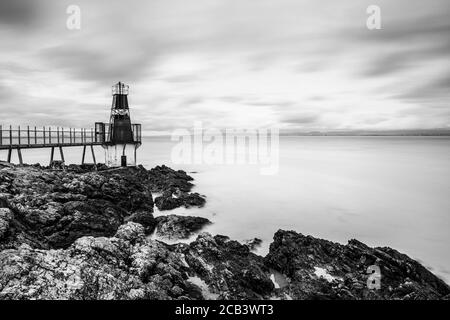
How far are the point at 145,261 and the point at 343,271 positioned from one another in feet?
21.8

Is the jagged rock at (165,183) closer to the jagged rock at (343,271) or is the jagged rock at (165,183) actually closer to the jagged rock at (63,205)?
the jagged rock at (63,205)

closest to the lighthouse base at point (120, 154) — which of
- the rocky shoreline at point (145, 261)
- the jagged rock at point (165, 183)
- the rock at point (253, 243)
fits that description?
the jagged rock at point (165, 183)

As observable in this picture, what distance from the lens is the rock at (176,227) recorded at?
41.3ft

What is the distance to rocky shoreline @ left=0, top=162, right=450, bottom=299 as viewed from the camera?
18.1 feet

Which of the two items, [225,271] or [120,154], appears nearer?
[225,271]

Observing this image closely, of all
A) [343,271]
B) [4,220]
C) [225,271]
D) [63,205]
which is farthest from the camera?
[63,205]

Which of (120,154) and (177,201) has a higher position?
(120,154)

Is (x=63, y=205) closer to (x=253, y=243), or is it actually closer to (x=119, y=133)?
(x=253, y=243)

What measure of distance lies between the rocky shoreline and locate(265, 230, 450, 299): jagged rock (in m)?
0.03

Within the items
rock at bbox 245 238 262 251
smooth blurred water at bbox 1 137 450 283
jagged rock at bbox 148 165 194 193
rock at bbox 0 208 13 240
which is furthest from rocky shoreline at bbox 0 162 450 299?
jagged rock at bbox 148 165 194 193

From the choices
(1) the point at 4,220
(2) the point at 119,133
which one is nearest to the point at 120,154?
(2) the point at 119,133

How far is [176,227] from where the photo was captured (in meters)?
13.0
